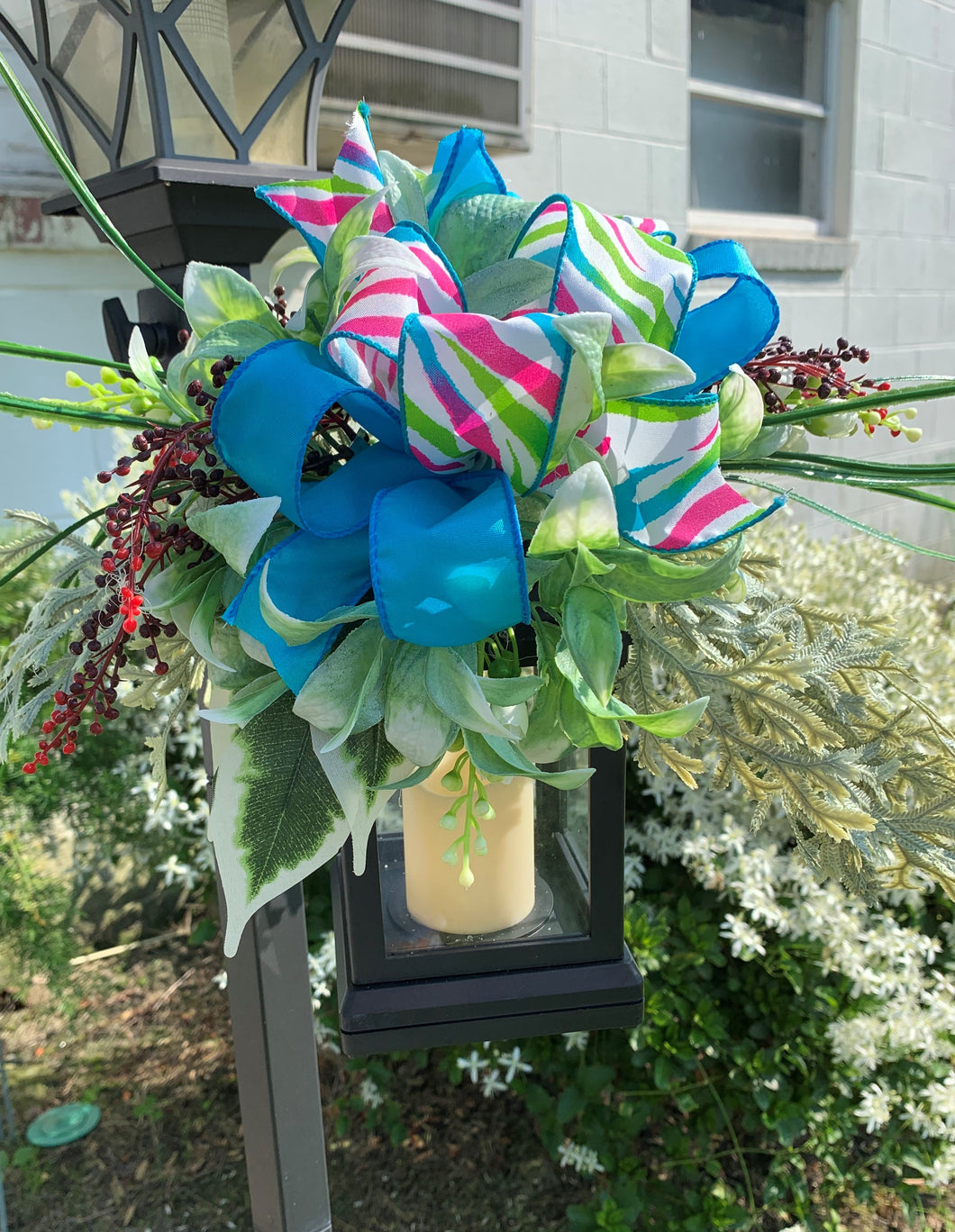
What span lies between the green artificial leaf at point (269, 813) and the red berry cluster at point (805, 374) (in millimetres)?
382

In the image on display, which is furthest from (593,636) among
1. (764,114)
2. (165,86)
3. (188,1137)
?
(764,114)

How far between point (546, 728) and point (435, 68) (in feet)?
6.49

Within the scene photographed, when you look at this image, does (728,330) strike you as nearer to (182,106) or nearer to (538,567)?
(538,567)

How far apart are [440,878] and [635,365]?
0.42 meters

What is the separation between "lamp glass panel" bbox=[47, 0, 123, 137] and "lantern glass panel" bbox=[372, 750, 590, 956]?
2.49ft

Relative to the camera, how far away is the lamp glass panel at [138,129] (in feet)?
2.91

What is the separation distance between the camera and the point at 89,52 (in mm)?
923

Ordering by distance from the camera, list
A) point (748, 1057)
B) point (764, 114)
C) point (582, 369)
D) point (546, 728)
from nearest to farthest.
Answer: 1. point (582, 369)
2. point (546, 728)
3. point (748, 1057)
4. point (764, 114)

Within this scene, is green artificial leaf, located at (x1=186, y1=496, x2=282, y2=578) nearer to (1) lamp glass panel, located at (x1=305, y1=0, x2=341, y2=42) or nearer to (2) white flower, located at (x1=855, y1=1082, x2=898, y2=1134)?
(1) lamp glass panel, located at (x1=305, y1=0, x2=341, y2=42)

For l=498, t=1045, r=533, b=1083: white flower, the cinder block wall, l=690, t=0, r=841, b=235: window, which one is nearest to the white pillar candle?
l=498, t=1045, r=533, b=1083: white flower

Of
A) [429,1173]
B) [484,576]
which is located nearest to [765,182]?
[429,1173]

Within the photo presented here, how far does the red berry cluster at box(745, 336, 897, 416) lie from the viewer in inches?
24.5

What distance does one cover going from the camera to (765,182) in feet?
12.0

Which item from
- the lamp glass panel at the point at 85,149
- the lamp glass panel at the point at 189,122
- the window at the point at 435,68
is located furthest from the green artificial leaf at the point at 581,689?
the window at the point at 435,68
